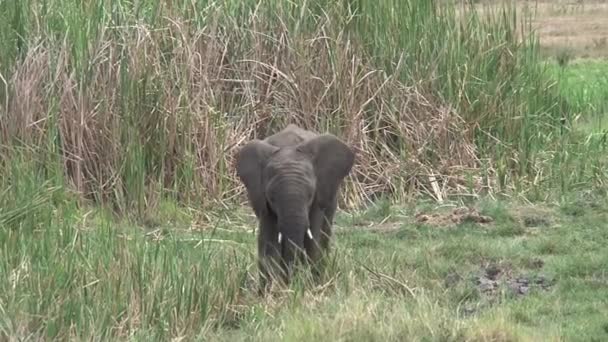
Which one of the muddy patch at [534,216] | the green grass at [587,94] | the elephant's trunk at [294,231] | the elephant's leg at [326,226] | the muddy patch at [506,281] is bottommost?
the green grass at [587,94]

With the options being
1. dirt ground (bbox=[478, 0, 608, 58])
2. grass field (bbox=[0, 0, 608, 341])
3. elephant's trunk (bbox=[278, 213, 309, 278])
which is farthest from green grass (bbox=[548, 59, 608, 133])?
elephant's trunk (bbox=[278, 213, 309, 278])

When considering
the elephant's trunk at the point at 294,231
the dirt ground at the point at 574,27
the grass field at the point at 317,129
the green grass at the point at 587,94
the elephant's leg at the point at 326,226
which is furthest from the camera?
the dirt ground at the point at 574,27

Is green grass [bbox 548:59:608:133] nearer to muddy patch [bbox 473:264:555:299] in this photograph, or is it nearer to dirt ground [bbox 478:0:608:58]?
dirt ground [bbox 478:0:608:58]

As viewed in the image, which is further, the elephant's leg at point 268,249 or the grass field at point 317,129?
the elephant's leg at point 268,249

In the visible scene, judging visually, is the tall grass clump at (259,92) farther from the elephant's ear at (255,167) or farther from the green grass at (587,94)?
the elephant's ear at (255,167)

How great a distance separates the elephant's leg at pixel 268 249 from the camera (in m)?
6.72

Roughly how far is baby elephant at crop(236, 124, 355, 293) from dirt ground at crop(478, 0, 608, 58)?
12.3m

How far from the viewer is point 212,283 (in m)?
6.08

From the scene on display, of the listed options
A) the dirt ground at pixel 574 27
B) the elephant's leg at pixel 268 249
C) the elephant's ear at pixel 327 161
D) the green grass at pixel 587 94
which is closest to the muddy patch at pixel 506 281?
the elephant's ear at pixel 327 161

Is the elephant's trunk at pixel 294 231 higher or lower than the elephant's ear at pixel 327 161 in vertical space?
lower

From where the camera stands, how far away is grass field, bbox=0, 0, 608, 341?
6.33 meters

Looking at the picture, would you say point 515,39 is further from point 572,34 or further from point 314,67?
point 572,34

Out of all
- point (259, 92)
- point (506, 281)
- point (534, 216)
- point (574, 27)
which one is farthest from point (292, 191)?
point (574, 27)

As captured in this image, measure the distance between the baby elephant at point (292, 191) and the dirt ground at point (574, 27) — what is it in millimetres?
12345
